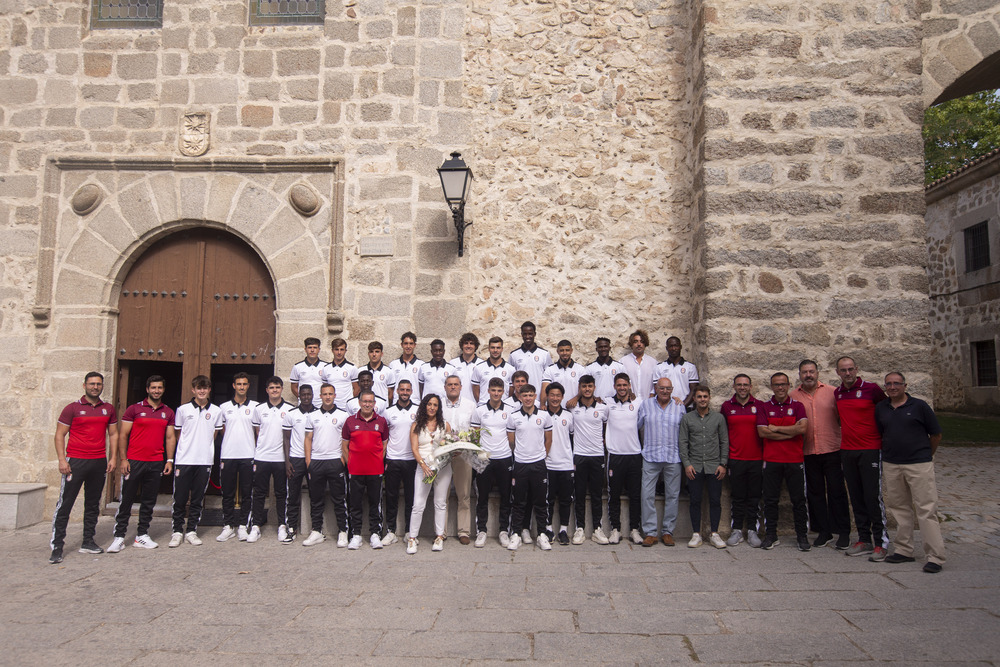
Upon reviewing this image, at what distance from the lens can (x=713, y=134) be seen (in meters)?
6.41

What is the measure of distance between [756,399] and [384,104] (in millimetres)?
4689

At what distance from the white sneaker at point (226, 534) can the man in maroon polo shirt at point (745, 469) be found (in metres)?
4.36

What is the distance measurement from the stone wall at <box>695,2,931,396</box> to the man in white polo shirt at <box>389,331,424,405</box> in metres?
2.73

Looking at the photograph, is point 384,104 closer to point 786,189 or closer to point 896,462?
point 786,189

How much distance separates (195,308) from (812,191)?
623 cm

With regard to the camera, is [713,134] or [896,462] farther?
[713,134]

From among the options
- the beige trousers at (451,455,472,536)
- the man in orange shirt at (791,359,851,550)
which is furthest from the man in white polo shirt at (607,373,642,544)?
the man in orange shirt at (791,359,851,550)

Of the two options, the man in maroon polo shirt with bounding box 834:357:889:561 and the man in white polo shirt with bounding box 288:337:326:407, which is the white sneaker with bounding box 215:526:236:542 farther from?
the man in maroon polo shirt with bounding box 834:357:889:561

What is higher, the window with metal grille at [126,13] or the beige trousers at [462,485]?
the window with metal grille at [126,13]

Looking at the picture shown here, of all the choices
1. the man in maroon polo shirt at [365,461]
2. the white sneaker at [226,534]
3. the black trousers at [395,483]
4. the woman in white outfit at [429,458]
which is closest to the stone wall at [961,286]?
the woman in white outfit at [429,458]

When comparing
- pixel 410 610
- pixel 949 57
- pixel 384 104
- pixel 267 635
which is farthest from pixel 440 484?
pixel 949 57

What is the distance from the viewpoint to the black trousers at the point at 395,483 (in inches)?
235

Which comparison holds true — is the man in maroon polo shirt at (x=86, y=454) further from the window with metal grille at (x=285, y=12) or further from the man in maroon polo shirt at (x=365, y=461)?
the window with metal grille at (x=285, y=12)

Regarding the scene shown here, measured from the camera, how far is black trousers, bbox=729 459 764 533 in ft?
18.9
